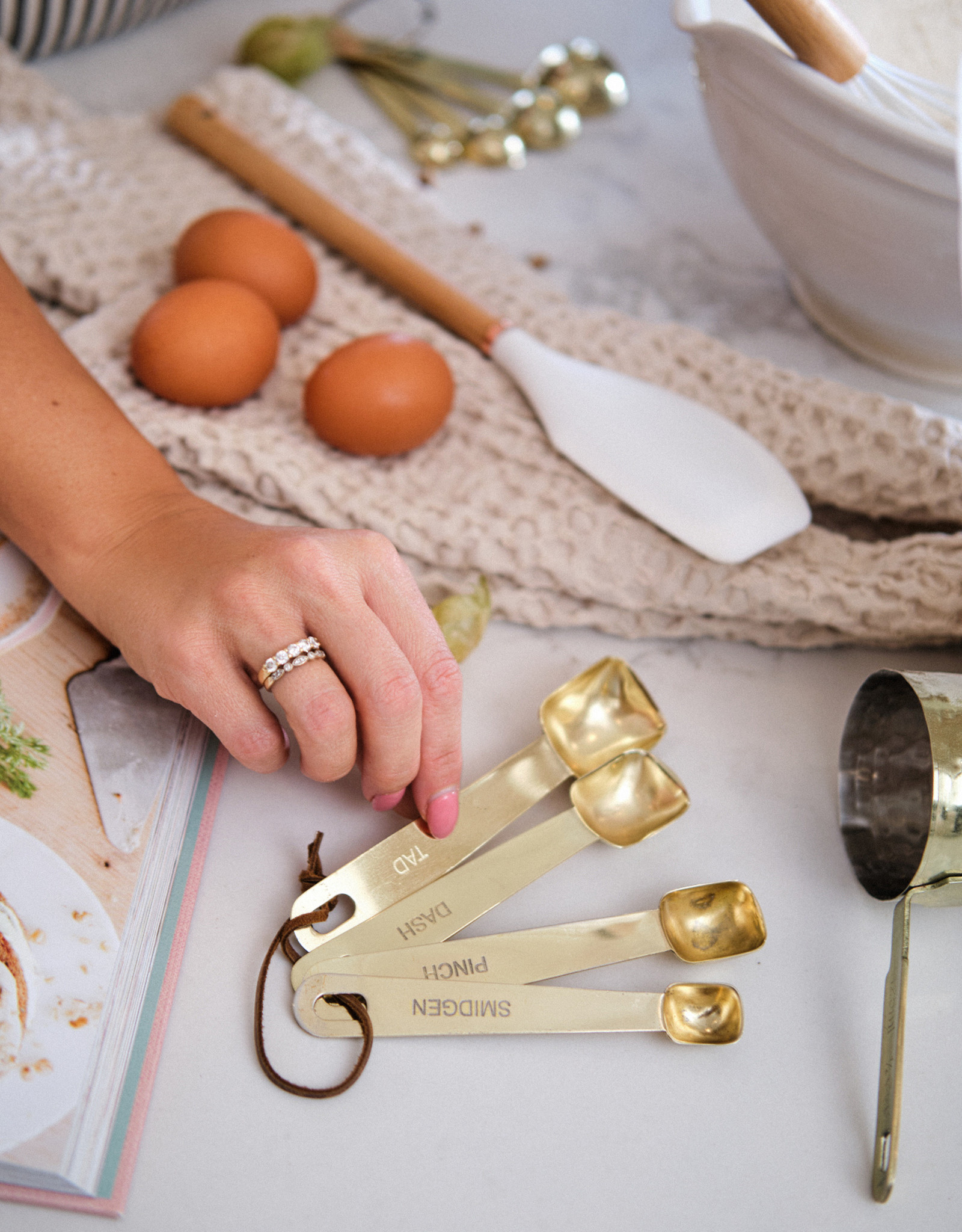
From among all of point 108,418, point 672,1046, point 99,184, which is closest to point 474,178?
point 99,184

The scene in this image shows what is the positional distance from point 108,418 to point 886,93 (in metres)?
0.50

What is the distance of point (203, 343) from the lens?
607mm

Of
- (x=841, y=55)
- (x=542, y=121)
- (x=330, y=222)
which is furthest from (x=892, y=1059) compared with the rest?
(x=542, y=121)

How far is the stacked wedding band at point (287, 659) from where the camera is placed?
0.43 meters

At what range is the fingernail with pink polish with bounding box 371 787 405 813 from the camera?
1.54 ft

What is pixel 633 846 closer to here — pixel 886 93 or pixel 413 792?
pixel 413 792

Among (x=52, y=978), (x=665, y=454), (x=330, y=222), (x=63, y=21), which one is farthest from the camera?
(x=63, y=21)

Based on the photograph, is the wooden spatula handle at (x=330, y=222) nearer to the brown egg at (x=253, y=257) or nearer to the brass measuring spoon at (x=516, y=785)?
the brown egg at (x=253, y=257)

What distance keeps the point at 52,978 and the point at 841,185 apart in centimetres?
60

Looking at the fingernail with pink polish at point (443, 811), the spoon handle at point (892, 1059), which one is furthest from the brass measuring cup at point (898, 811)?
the fingernail with pink polish at point (443, 811)

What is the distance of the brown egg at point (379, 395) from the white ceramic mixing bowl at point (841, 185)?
25 cm

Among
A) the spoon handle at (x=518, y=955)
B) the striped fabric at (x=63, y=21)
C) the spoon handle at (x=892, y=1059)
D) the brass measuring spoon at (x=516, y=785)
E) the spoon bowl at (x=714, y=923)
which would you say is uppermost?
the striped fabric at (x=63, y=21)

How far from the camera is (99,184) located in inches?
29.5

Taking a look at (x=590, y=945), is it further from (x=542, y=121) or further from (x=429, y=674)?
(x=542, y=121)
